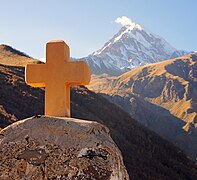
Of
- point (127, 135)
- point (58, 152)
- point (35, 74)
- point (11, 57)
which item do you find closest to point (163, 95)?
point (11, 57)

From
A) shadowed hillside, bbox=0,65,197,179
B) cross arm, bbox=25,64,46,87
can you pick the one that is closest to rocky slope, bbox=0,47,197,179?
shadowed hillside, bbox=0,65,197,179

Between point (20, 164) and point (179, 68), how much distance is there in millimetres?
173145

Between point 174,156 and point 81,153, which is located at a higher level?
point 81,153

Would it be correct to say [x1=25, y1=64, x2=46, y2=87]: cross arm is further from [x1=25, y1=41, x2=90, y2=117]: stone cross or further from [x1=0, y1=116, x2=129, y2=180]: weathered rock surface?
[x1=0, y1=116, x2=129, y2=180]: weathered rock surface

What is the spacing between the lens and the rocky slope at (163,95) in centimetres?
10238

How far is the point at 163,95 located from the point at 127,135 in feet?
432

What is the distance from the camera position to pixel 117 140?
24.3 metres

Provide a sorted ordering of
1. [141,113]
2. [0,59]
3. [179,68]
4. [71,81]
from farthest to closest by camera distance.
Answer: [179,68], [141,113], [0,59], [71,81]

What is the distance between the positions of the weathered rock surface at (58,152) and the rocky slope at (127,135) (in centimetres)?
1387

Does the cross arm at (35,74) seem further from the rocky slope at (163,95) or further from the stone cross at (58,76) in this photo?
the rocky slope at (163,95)

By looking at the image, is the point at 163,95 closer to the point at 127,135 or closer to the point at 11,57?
the point at 11,57

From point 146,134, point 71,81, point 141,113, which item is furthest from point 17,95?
point 141,113

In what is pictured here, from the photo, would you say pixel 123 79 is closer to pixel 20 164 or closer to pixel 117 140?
pixel 117 140

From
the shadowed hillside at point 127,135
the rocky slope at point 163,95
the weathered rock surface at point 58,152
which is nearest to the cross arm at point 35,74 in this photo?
the weathered rock surface at point 58,152
